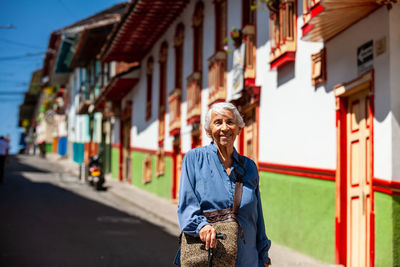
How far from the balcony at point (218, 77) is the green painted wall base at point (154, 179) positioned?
16.8ft

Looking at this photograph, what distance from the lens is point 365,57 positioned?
7000 millimetres

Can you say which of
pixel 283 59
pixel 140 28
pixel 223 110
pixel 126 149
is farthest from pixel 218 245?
pixel 126 149

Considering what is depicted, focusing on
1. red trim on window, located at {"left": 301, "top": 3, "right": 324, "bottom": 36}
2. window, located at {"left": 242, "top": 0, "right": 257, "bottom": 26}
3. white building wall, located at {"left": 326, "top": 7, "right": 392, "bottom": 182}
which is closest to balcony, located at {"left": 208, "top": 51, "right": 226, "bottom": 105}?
window, located at {"left": 242, "top": 0, "right": 257, "bottom": 26}

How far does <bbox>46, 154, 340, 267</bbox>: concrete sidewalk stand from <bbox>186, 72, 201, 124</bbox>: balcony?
240 centimetres

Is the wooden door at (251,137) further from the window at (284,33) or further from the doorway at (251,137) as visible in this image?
the window at (284,33)

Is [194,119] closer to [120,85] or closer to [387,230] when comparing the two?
[387,230]

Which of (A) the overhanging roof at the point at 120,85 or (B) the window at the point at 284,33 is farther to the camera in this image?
(A) the overhanging roof at the point at 120,85

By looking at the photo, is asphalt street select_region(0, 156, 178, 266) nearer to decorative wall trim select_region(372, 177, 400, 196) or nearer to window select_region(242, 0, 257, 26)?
decorative wall trim select_region(372, 177, 400, 196)

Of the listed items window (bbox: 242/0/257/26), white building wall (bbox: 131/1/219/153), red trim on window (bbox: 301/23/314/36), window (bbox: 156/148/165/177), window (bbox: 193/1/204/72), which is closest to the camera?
red trim on window (bbox: 301/23/314/36)

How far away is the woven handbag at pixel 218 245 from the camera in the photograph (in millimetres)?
3471

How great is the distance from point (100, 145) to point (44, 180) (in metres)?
8.95

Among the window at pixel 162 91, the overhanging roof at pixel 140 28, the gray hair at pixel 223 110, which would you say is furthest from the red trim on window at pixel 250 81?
the window at pixel 162 91

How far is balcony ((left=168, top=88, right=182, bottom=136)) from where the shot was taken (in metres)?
17.2

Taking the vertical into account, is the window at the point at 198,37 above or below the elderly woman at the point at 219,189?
above
